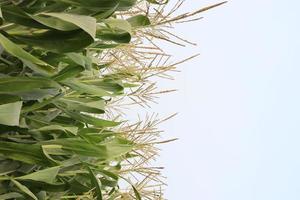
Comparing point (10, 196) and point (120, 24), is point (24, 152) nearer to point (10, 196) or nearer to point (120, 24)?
point (10, 196)

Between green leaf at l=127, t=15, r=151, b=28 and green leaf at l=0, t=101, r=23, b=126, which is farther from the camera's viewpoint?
green leaf at l=127, t=15, r=151, b=28

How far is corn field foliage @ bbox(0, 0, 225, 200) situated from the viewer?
0.70m

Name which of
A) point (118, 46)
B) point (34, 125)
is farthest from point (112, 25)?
point (34, 125)

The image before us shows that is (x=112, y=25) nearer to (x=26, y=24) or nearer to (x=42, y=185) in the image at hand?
(x=26, y=24)

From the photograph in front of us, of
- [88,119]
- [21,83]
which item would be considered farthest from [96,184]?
[21,83]

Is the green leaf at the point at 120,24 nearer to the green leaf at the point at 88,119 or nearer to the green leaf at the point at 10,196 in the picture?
the green leaf at the point at 88,119

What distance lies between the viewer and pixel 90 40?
70cm

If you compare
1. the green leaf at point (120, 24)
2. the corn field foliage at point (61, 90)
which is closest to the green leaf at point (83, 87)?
the corn field foliage at point (61, 90)

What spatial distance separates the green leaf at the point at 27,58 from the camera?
2.17ft

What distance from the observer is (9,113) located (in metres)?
0.67

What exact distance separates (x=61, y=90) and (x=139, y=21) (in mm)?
174

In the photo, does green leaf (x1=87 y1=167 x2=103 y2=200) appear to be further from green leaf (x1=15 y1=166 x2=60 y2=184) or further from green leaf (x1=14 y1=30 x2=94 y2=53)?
green leaf (x1=14 y1=30 x2=94 y2=53)

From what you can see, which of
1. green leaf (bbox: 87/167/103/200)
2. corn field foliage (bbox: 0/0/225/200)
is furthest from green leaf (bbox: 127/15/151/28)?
green leaf (bbox: 87/167/103/200)

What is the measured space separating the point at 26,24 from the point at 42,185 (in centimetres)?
24
